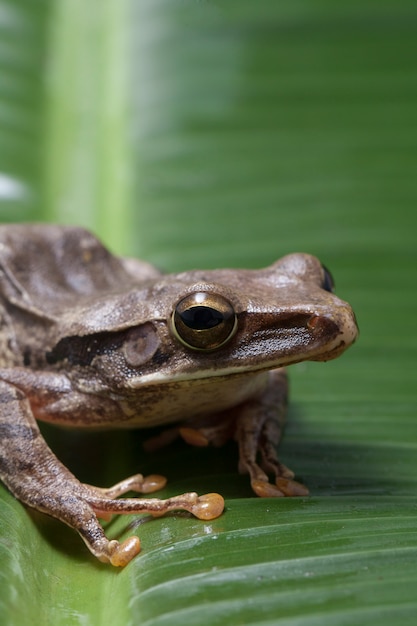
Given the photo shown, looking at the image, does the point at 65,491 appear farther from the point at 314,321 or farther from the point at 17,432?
the point at 314,321

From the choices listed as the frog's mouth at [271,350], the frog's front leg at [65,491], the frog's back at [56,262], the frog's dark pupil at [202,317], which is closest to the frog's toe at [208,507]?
the frog's front leg at [65,491]

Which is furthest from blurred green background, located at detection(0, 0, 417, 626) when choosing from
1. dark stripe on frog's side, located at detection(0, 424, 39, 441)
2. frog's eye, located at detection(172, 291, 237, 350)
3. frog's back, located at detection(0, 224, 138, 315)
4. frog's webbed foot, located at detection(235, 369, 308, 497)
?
frog's eye, located at detection(172, 291, 237, 350)

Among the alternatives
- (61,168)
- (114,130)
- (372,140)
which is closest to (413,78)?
(372,140)

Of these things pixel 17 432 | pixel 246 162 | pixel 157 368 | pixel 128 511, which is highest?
pixel 246 162

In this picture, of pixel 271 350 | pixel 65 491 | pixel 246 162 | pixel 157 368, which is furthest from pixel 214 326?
pixel 246 162

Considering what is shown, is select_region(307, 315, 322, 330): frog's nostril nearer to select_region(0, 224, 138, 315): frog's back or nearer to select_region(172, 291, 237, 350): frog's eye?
select_region(172, 291, 237, 350): frog's eye

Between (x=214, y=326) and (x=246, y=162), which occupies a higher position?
(x=246, y=162)

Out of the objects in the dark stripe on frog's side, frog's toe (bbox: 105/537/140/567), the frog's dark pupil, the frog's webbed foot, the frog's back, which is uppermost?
the frog's dark pupil

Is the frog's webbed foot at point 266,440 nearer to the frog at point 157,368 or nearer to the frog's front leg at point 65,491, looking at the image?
the frog at point 157,368

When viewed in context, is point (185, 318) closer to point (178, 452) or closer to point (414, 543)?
point (178, 452)
